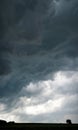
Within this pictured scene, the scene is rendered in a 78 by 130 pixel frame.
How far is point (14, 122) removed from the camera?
70.8 metres
